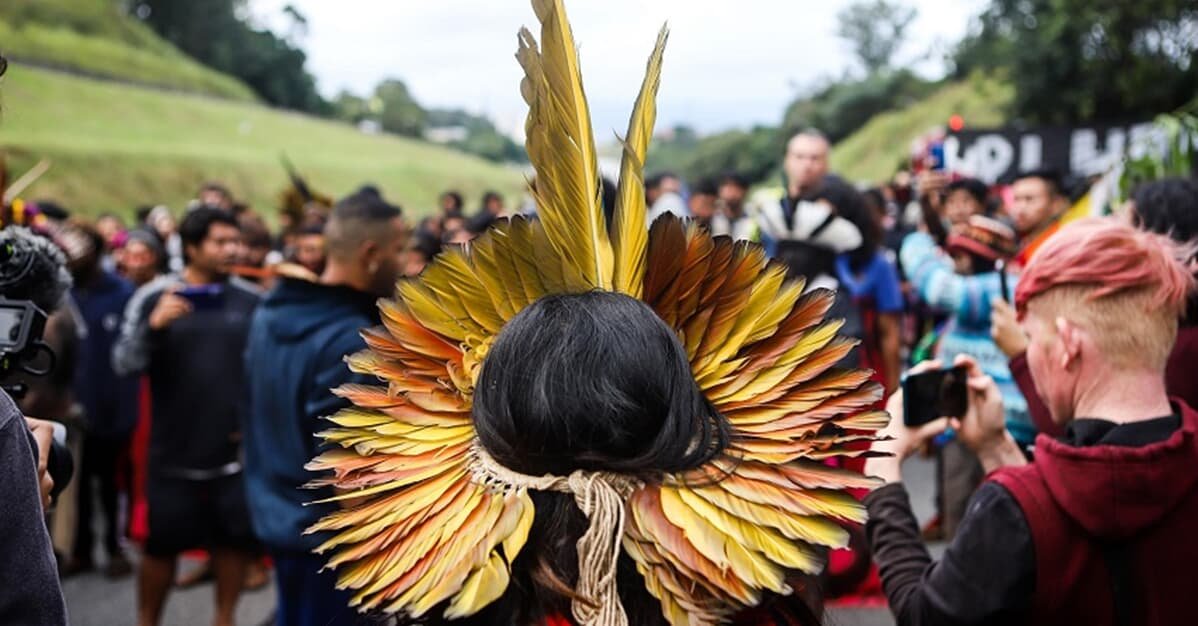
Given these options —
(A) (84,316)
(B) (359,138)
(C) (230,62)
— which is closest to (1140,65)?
(A) (84,316)

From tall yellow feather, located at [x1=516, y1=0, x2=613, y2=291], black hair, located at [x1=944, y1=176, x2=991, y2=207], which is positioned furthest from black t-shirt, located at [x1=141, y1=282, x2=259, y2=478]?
black hair, located at [x1=944, y1=176, x2=991, y2=207]

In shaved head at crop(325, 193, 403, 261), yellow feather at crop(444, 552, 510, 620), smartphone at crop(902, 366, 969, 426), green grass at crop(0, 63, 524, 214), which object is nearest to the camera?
yellow feather at crop(444, 552, 510, 620)

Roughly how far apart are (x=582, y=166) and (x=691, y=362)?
32cm

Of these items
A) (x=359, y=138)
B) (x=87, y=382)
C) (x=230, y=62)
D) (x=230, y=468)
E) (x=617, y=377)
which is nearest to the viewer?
(x=617, y=377)

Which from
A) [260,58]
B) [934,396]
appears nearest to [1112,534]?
[934,396]

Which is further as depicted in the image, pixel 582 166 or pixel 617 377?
pixel 582 166

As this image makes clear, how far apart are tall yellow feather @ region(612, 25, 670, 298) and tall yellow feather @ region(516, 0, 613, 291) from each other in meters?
0.02

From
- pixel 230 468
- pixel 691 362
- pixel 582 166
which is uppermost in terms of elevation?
pixel 582 166

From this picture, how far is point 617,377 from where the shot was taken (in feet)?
4.39

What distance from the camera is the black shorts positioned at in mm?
4641

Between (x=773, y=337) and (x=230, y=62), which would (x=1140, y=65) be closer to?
(x=773, y=337)

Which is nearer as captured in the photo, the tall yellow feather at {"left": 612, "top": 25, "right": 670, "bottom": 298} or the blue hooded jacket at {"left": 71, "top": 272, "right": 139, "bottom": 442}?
the tall yellow feather at {"left": 612, "top": 25, "right": 670, "bottom": 298}

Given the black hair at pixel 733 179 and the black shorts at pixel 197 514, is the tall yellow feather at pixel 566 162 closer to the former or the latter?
the black shorts at pixel 197 514

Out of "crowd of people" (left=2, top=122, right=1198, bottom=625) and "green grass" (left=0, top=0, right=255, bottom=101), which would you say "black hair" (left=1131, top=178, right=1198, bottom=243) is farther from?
"green grass" (left=0, top=0, right=255, bottom=101)
